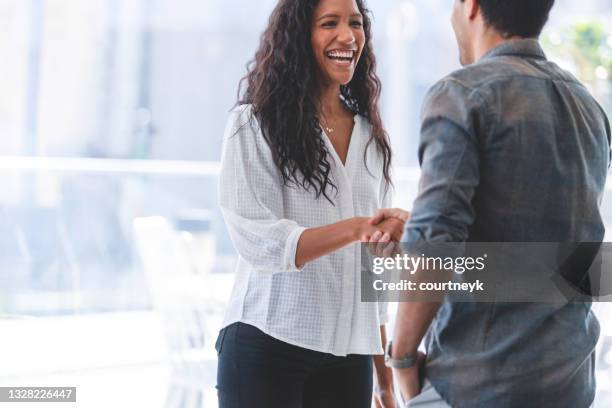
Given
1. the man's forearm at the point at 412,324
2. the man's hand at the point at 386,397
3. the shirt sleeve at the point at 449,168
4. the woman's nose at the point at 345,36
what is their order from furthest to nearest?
the man's hand at the point at 386,397 < the woman's nose at the point at 345,36 < the man's forearm at the point at 412,324 < the shirt sleeve at the point at 449,168

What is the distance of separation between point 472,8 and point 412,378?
1.66ft

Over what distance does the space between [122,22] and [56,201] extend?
2.19m

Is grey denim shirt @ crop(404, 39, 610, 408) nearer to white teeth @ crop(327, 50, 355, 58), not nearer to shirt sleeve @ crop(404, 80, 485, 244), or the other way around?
shirt sleeve @ crop(404, 80, 485, 244)

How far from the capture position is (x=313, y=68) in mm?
1561

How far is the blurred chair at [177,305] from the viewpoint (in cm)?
284

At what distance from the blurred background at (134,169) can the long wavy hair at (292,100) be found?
0.58 meters

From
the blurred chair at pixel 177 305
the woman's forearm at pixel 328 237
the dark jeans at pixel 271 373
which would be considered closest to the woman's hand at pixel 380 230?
the woman's forearm at pixel 328 237

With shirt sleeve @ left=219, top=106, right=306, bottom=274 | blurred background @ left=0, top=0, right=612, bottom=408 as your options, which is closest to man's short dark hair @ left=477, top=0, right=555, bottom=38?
shirt sleeve @ left=219, top=106, right=306, bottom=274

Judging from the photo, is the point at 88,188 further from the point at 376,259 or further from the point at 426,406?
the point at 426,406

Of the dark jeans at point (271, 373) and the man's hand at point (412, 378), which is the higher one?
the man's hand at point (412, 378)

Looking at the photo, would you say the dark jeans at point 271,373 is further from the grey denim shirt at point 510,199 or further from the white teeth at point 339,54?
the white teeth at point 339,54

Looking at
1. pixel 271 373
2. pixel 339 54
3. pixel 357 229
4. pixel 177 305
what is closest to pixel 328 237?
pixel 357 229

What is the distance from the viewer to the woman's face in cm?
152

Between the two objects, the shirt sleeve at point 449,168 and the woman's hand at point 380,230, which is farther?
the woman's hand at point 380,230
